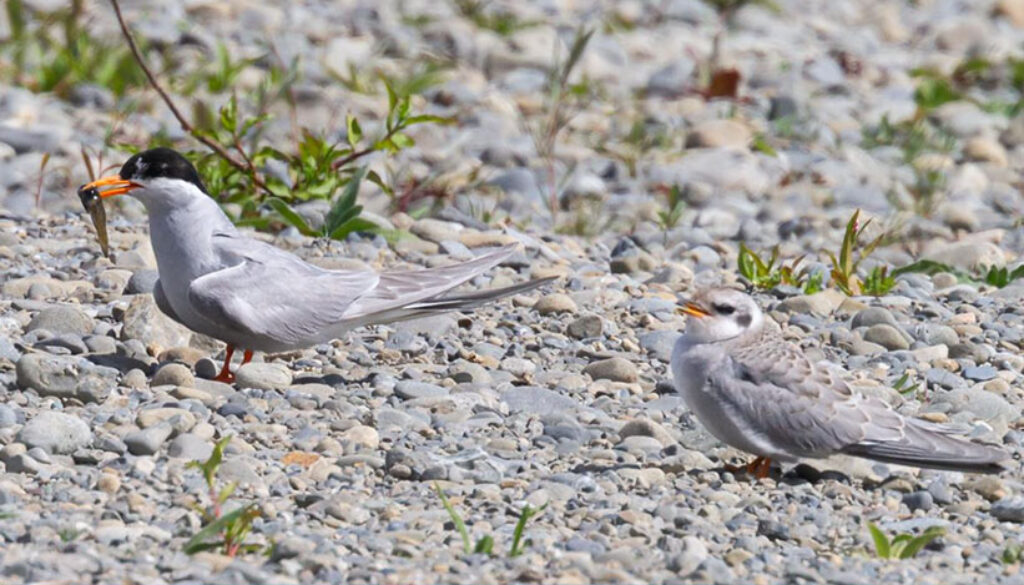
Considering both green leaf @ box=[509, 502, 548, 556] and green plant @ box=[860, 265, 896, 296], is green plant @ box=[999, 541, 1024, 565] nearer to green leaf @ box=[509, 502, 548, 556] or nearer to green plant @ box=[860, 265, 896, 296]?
green leaf @ box=[509, 502, 548, 556]

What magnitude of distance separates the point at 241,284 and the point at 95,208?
0.76m

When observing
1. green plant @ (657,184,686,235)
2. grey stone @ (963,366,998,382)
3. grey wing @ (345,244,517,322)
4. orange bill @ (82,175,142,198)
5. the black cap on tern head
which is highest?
the black cap on tern head

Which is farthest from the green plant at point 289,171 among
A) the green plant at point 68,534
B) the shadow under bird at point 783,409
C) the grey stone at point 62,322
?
the green plant at point 68,534

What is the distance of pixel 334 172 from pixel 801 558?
11.4 feet

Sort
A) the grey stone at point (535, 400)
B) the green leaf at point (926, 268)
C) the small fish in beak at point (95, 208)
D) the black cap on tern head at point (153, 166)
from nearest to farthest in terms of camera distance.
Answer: the grey stone at point (535, 400)
the black cap on tern head at point (153, 166)
the small fish in beak at point (95, 208)
the green leaf at point (926, 268)

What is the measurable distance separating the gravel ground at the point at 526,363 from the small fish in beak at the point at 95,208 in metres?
0.22

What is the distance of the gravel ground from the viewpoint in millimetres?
4117

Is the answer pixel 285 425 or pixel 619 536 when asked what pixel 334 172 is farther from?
pixel 619 536

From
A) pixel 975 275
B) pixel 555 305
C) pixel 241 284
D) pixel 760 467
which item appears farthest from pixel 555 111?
pixel 760 467

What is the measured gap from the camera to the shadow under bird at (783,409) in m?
4.55

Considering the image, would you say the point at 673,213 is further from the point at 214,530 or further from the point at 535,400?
the point at 214,530

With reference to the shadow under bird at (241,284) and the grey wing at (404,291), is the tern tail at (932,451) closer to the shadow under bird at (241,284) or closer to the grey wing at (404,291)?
the shadow under bird at (241,284)

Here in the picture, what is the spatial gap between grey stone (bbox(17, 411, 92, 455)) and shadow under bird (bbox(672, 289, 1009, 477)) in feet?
5.30

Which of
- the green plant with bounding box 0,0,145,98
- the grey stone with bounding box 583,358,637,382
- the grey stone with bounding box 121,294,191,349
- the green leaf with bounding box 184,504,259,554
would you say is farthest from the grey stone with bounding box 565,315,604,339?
the green plant with bounding box 0,0,145,98
